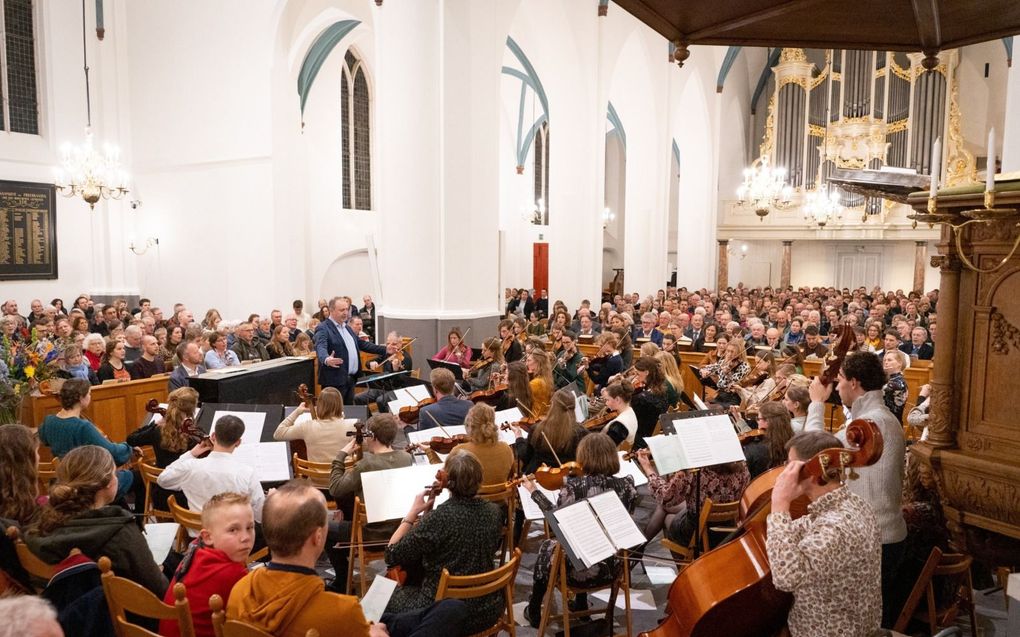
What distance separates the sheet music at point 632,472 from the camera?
13.9 ft

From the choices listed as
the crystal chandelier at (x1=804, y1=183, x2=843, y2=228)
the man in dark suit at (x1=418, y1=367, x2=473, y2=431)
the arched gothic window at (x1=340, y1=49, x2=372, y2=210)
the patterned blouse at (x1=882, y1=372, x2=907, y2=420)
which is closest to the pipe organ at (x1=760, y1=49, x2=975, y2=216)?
the crystal chandelier at (x1=804, y1=183, x2=843, y2=228)

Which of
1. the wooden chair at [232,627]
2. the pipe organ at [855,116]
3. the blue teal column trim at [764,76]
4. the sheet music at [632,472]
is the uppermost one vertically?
the blue teal column trim at [764,76]

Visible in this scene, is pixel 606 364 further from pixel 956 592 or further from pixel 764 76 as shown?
pixel 764 76

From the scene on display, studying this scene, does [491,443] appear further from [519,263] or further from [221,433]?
[519,263]

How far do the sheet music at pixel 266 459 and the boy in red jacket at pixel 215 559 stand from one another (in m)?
1.49

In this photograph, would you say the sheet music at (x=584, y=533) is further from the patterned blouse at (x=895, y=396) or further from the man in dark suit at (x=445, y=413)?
the patterned blouse at (x=895, y=396)

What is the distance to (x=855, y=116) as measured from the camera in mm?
22109

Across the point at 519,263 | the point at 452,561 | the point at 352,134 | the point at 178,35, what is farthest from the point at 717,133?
the point at 452,561

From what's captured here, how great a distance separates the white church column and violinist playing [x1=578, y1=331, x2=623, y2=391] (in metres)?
2.59

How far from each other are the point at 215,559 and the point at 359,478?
57.7 inches

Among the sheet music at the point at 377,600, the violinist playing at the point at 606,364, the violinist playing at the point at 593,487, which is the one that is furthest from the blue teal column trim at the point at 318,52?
the sheet music at the point at 377,600

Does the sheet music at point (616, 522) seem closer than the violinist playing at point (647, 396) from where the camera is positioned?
Yes

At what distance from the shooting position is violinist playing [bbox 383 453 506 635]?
10.4 ft

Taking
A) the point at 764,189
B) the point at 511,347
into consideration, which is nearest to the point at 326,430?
the point at 511,347
